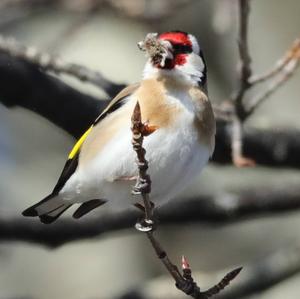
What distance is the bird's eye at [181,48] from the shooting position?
156 inches

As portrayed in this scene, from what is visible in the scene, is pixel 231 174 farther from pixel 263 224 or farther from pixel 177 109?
pixel 177 109

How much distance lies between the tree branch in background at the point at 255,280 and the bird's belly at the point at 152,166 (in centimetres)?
129

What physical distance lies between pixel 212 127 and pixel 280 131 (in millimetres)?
1463

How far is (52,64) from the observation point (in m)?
4.50

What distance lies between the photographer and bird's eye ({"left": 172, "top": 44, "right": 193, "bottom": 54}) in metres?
3.97

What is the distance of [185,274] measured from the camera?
328cm

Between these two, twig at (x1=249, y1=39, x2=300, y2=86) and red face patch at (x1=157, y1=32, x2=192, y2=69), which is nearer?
red face patch at (x1=157, y1=32, x2=192, y2=69)

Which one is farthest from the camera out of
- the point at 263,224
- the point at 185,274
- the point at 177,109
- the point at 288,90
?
the point at 263,224

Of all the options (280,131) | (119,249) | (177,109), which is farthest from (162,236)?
(177,109)

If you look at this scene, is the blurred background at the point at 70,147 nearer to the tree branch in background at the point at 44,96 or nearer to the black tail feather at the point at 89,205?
the tree branch in background at the point at 44,96

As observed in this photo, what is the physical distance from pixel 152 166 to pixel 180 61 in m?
0.51

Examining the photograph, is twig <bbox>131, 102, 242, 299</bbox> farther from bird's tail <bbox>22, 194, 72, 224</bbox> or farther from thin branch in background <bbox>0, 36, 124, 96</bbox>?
thin branch in background <bbox>0, 36, 124, 96</bbox>

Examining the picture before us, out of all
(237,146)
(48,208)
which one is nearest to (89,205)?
(48,208)

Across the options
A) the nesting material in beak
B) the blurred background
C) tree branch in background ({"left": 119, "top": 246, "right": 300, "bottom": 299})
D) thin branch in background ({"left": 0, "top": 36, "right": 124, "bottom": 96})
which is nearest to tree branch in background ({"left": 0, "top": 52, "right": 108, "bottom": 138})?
thin branch in background ({"left": 0, "top": 36, "right": 124, "bottom": 96})
